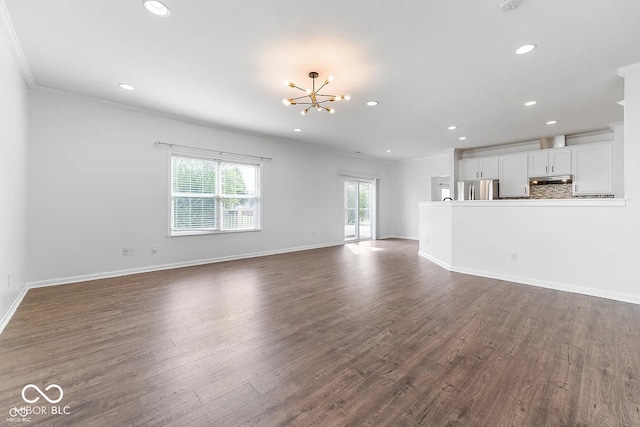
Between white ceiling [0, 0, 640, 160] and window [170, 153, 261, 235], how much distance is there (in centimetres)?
103

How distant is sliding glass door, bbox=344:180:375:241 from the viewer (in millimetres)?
8719

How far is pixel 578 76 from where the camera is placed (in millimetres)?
3424

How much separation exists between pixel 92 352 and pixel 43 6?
2.86 m

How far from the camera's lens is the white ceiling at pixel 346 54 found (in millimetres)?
2279

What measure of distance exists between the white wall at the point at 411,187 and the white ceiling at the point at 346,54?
3.85 m

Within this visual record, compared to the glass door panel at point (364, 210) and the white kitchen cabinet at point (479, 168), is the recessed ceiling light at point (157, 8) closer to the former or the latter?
the glass door panel at point (364, 210)

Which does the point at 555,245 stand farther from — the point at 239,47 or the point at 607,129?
the point at 239,47

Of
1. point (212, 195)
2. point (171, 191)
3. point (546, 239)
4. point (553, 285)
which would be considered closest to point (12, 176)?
point (171, 191)

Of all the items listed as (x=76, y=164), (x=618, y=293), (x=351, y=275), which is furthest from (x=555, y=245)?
(x=76, y=164)

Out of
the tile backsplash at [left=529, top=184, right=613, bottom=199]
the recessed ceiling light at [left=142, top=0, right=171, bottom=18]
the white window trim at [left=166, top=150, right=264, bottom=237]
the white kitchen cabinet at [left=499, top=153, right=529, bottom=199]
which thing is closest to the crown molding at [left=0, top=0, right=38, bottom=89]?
the recessed ceiling light at [left=142, top=0, right=171, bottom=18]

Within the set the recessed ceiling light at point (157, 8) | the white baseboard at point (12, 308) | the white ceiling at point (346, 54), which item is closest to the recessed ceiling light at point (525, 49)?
the white ceiling at point (346, 54)

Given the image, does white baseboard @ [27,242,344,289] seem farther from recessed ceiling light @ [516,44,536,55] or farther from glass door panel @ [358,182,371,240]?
recessed ceiling light @ [516,44,536,55]

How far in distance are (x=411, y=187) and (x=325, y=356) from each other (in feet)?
27.0

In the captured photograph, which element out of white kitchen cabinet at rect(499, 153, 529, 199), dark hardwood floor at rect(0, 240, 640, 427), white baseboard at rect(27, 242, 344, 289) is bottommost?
dark hardwood floor at rect(0, 240, 640, 427)
